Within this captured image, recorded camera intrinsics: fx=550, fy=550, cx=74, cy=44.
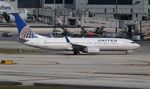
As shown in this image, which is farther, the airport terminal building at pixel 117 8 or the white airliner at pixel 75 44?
the airport terminal building at pixel 117 8

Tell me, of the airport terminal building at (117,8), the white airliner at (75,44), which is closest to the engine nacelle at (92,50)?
the white airliner at (75,44)

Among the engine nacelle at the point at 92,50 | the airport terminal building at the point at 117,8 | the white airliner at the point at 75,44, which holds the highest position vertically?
the airport terminal building at the point at 117,8

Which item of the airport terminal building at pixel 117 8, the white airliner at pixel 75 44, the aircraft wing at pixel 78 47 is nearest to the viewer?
the white airliner at pixel 75 44

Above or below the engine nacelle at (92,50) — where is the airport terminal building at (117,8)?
above

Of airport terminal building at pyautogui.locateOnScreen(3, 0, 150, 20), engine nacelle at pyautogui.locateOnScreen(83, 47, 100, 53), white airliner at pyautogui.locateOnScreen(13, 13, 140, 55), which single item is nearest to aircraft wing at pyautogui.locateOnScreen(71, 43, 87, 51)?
white airliner at pyautogui.locateOnScreen(13, 13, 140, 55)

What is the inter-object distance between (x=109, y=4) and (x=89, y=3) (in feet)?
22.1

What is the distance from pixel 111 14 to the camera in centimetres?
18000

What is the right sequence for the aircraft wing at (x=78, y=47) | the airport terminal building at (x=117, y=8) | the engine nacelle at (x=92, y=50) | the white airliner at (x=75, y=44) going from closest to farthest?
Answer: the engine nacelle at (x=92, y=50) < the white airliner at (x=75, y=44) < the aircraft wing at (x=78, y=47) < the airport terminal building at (x=117, y=8)

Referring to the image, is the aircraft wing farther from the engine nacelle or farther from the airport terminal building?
the airport terminal building

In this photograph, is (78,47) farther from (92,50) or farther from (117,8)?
(117,8)

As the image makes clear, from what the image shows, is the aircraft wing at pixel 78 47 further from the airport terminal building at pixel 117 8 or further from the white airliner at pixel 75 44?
the airport terminal building at pixel 117 8

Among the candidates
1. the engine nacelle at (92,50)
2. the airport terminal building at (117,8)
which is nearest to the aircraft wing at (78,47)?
the engine nacelle at (92,50)

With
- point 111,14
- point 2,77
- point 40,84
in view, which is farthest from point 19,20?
point 111,14

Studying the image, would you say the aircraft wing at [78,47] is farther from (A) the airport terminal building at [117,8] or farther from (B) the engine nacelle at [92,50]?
(A) the airport terminal building at [117,8]
